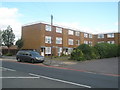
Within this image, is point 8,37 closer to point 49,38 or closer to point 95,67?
point 49,38

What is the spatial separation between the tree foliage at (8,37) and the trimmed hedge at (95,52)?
23.0 meters

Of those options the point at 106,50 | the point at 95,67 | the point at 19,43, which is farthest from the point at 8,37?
the point at 95,67

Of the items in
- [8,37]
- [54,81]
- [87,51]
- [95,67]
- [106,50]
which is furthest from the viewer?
[8,37]

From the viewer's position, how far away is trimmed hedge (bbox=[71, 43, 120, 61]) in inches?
915

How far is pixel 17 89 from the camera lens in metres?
6.12

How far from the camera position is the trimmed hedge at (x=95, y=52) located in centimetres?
2323

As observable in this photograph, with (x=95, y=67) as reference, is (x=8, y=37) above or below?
above

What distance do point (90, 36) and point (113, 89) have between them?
5179cm

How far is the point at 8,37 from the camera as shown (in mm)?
40188

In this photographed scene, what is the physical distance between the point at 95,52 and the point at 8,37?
82.7 ft

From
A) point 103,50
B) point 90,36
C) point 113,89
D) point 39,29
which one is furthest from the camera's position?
point 90,36

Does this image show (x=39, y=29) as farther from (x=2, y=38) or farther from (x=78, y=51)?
(x=78, y=51)

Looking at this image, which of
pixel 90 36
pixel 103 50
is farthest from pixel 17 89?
pixel 90 36

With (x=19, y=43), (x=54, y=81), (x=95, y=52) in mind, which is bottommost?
(x=54, y=81)
